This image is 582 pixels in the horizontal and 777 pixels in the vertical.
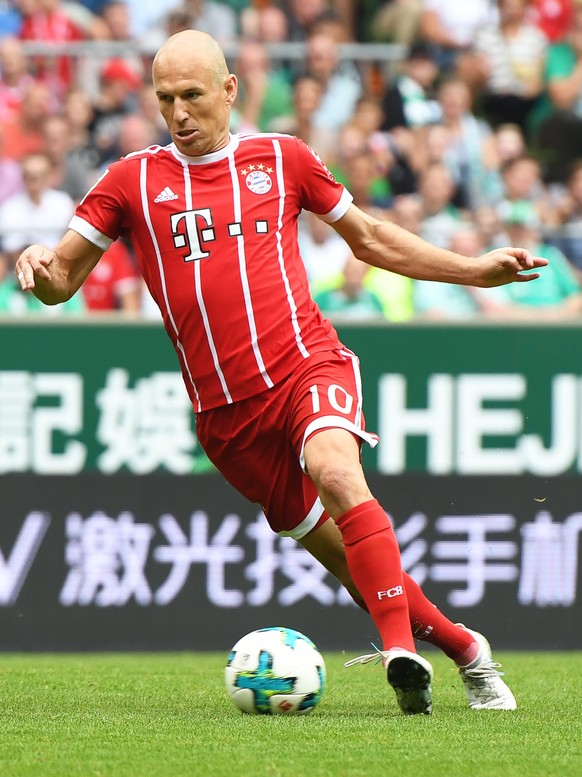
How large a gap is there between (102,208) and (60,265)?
0.27 metres

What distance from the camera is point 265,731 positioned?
5047mm

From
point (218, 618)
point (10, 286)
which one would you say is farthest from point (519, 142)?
point (218, 618)

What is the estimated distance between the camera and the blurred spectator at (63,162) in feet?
37.6

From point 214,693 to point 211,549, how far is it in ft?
7.93

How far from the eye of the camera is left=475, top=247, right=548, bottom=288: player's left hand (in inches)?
216

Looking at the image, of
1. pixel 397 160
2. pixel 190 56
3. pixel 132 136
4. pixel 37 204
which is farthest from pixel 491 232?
pixel 190 56

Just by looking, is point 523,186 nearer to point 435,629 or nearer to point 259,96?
point 259,96

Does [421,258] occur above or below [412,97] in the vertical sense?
below

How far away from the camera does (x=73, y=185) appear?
11.5 meters

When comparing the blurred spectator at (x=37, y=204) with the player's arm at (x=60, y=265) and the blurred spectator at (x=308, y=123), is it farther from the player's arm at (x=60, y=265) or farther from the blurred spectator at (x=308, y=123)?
the player's arm at (x=60, y=265)

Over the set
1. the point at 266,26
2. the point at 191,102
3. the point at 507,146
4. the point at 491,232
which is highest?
the point at 266,26

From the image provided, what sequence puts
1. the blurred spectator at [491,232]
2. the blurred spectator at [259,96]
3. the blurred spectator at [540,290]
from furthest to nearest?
the blurred spectator at [259,96] → the blurred spectator at [491,232] → the blurred spectator at [540,290]

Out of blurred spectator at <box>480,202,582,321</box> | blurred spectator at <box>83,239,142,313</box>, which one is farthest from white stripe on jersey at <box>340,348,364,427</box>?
blurred spectator at <box>83,239,142,313</box>

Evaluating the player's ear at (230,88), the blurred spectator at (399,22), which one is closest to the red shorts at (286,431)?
the player's ear at (230,88)
